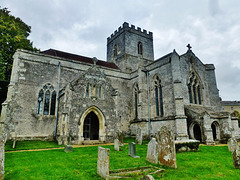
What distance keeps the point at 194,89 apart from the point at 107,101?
11409 millimetres

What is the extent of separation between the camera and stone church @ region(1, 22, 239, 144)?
15.9 metres

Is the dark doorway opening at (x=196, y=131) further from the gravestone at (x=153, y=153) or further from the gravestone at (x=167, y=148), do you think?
the gravestone at (x=167, y=148)

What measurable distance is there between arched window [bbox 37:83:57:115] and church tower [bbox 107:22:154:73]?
12.9 metres

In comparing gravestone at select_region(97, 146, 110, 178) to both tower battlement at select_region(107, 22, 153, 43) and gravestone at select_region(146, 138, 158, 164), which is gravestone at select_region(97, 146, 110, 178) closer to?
gravestone at select_region(146, 138, 158, 164)

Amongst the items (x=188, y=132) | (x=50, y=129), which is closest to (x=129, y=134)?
(x=188, y=132)

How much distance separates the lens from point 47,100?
59.8 ft

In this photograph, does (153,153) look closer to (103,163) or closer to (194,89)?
(103,163)

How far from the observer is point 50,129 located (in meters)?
17.4

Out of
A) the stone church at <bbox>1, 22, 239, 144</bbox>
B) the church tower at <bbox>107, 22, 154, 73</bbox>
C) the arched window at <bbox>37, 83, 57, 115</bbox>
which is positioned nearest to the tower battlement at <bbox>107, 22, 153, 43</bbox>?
the church tower at <bbox>107, 22, 154, 73</bbox>

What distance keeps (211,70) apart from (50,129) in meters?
21.8

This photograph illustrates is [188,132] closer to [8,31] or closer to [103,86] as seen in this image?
[103,86]

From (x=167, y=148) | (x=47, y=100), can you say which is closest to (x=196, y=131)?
(x=167, y=148)

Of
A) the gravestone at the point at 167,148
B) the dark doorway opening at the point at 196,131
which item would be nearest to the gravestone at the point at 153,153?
the gravestone at the point at 167,148

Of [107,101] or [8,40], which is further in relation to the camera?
[8,40]
